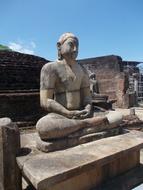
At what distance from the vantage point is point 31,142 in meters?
2.41

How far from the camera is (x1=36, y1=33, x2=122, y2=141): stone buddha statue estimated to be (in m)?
2.35

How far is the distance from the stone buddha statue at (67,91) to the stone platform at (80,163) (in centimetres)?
25

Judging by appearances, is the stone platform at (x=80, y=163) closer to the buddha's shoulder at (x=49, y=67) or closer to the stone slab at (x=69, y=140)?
the stone slab at (x=69, y=140)

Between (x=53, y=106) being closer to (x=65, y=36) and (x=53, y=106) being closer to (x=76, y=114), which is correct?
(x=76, y=114)

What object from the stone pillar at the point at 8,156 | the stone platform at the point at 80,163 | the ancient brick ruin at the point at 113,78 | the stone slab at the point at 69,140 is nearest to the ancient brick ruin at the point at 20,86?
the stone slab at the point at 69,140

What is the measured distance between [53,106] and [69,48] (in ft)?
2.33

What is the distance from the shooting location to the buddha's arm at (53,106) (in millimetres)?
2352

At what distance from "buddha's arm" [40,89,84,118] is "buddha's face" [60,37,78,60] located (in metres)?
0.48

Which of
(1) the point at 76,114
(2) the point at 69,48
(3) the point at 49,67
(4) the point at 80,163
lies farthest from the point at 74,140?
(2) the point at 69,48

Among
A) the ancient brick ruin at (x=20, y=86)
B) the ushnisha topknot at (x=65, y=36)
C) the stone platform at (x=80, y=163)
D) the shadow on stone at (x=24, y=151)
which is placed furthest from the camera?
the ancient brick ruin at (x=20, y=86)

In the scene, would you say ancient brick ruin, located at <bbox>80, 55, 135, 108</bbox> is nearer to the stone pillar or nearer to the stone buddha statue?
the stone buddha statue

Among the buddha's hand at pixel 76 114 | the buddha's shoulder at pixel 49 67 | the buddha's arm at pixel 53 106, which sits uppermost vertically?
the buddha's shoulder at pixel 49 67

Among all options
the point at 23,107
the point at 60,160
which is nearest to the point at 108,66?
the point at 23,107

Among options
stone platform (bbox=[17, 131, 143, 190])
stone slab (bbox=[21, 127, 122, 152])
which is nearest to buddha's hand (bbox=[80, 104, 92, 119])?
stone slab (bbox=[21, 127, 122, 152])
